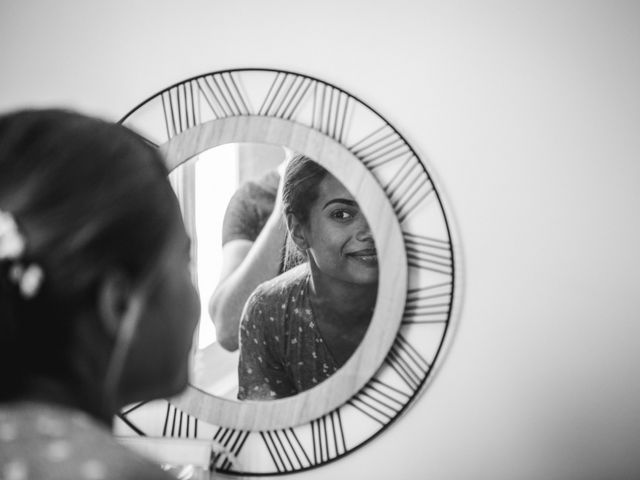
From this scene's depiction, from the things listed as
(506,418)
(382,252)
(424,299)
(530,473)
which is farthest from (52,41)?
(530,473)

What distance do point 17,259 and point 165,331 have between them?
12 centimetres

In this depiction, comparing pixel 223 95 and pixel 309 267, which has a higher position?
pixel 223 95

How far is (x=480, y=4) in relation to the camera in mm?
1393

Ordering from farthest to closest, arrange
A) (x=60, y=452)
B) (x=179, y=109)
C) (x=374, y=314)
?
(x=179, y=109) → (x=374, y=314) → (x=60, y=452)

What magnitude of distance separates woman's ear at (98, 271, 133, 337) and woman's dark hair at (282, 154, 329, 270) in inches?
36.1

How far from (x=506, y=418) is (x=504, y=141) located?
0.61 metres

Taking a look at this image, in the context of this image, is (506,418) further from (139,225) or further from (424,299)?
(139,225)

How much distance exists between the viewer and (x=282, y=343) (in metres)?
1.36

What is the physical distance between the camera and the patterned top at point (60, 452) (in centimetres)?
38

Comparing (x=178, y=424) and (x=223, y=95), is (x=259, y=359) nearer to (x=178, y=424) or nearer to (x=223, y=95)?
(x=178, y=424)

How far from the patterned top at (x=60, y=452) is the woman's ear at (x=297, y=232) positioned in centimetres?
97

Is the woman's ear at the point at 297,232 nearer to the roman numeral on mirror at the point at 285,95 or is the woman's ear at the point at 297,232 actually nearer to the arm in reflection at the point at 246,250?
the arm in reflection at the point at 246,250

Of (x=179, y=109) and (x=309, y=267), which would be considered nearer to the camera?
(x=309, y=267)

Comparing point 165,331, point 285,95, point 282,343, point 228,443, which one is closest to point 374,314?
point 282,343
